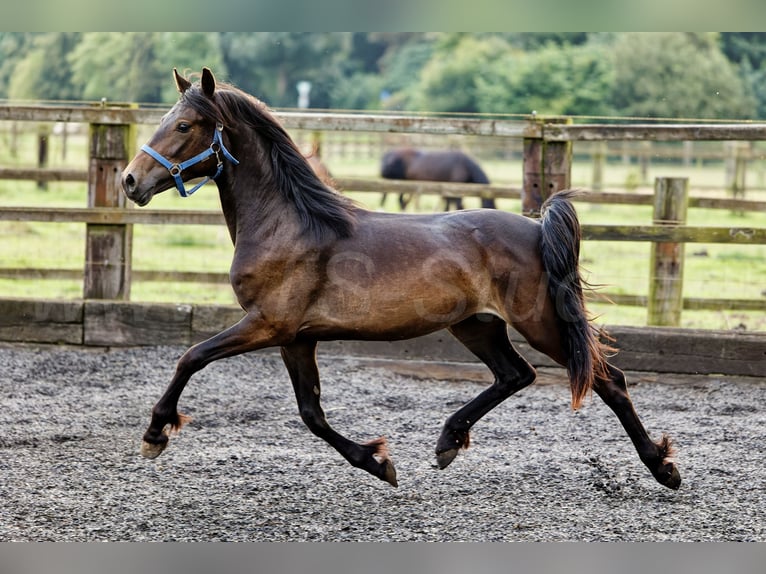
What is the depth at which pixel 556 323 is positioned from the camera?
14.8 ft

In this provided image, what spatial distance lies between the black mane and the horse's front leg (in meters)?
0.50

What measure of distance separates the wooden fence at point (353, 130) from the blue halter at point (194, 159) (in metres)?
2.32

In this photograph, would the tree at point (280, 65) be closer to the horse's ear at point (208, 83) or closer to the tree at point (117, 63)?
the tree at point (117, 63)

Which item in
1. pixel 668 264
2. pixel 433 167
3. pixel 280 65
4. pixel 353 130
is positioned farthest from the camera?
pixel 280 65

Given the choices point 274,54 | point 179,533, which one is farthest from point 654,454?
point 274,54

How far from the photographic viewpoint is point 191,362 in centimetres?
411

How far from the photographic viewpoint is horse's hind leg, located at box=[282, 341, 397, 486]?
4.32m

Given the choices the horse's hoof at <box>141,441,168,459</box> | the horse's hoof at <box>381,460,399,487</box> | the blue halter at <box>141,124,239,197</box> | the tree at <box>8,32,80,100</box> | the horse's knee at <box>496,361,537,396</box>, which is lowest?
the horse's hoof at <box>381,460,399,487</box>

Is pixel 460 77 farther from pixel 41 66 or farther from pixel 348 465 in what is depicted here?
pixel 348 465

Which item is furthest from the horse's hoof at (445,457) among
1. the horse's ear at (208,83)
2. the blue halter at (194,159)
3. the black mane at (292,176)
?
the horse's ear at (208,83)

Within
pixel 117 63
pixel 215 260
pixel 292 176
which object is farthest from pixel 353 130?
pixel 117 63

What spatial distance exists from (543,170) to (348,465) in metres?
2.92

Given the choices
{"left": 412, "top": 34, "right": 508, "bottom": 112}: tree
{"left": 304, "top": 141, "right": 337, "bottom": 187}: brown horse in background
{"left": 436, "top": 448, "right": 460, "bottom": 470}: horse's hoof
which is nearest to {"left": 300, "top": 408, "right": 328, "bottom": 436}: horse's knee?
{"left": 436, "top": 448, "right": 460, "bottom": 470}: horse's hoof

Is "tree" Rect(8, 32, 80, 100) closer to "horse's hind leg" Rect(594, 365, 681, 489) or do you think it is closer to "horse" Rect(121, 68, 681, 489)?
"horse" Rect(121, 68, 681, 489)
